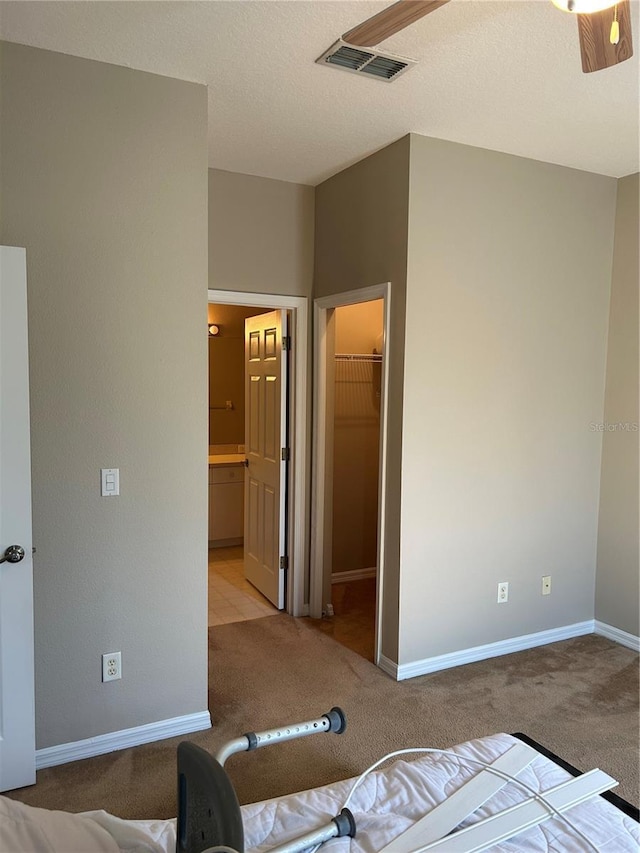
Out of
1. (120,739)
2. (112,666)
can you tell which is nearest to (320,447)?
(112,666)

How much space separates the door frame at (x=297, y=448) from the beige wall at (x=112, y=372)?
137 cm

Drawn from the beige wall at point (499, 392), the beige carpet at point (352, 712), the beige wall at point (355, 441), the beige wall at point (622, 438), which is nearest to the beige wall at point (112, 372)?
the beige carpet at point (352, 712)

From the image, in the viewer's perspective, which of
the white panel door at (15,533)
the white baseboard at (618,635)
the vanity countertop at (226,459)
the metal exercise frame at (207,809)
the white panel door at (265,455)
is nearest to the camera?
the metal exercise frame at (207,809)

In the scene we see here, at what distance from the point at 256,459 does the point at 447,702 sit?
2.17 metres

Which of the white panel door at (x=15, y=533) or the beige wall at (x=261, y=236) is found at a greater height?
the beige wall at (x=261, y=236)

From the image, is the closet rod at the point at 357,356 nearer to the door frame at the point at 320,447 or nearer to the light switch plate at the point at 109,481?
the door frame at the point at 320,447

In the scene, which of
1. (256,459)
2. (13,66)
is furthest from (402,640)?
(13,66)

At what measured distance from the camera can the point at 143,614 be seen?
8.85ft

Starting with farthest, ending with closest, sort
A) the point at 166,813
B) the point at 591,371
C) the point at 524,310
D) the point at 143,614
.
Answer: the point at 591,371
the point at 524,310
the point at 143,614
the point at 166,813

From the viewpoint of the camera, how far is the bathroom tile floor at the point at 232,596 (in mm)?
4215

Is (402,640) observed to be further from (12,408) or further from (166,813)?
(12,408)

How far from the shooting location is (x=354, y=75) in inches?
98.4

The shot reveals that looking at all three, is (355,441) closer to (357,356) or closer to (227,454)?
(357,356)

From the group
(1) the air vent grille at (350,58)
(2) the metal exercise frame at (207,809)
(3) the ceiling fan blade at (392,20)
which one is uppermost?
(1) the air vent grille at (350,58)
